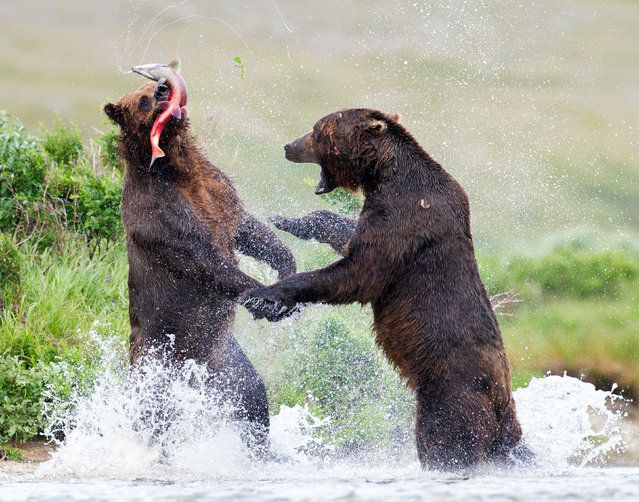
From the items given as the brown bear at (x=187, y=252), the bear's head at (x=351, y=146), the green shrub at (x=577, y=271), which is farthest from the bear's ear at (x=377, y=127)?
the green shrub at (x=577, y=271)

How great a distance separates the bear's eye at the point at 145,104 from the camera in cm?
577

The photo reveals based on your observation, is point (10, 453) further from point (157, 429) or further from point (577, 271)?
point (577, 271)

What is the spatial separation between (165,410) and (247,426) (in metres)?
0.48

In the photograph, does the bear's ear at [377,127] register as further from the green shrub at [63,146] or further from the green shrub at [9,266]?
the green shrub at [63,146]

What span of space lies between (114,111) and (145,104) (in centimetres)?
22

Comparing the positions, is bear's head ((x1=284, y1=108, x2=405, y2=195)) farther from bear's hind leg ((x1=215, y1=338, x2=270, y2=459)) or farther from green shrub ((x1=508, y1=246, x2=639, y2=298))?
green shrub ((x1=508, y1=246, x2=639, y2=298))

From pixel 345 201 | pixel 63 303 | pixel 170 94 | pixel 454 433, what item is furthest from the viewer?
pixel 345 201

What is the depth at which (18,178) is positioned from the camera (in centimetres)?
919

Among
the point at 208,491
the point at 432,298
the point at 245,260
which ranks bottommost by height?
the point at 208,491

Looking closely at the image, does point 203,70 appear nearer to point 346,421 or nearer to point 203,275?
point 346,421

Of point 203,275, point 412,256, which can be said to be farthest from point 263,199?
point 412,256

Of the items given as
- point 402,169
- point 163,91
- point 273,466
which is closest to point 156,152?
point 163,91

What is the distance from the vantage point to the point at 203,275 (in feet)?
19.0

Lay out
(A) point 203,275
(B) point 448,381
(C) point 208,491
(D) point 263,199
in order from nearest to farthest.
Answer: (C) point 208,491 → (B) point 448,381 → (A) point 203,275 → (D) point 263,199
